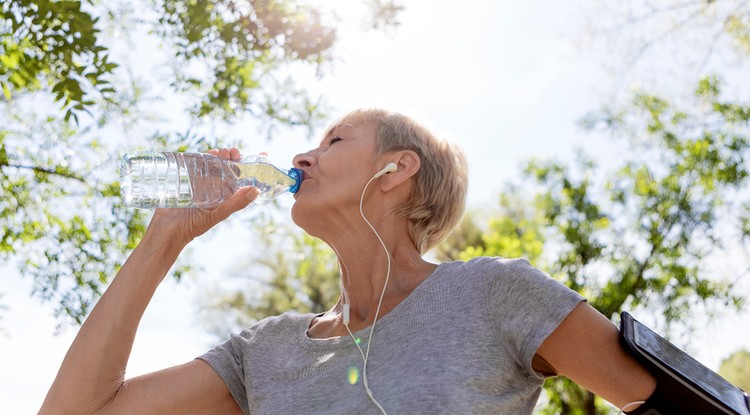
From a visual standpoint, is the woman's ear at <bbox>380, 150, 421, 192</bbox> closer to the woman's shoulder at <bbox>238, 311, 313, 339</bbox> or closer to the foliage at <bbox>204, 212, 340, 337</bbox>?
the woman's shoulder at <bbox>238, 311, 313, 339</bbox>

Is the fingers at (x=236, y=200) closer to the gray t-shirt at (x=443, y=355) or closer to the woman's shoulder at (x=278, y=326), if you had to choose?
the woman's shoulder at (x=278, y=326)

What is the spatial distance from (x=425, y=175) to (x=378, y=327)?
51 cm

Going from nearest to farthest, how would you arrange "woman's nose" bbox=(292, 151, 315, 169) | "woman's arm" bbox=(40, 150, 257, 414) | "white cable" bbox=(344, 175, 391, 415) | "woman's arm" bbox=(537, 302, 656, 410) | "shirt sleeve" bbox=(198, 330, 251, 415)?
"woman's arm" bbox=(537, 302, 656, 410) < "white cable" bbox=(344, 175, 391, 415) < "woman's arm" bbox=(40, 150, 257, 414) < "shirt sleeve" bbox=(198, 330, 251, 415) < "woman's nose" bbox=(292, 151, 315, 169)

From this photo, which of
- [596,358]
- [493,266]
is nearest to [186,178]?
[493,266]

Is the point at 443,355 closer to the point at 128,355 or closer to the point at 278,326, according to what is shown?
the point at 278,326

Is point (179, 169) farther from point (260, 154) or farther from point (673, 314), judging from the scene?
point (673, 314)

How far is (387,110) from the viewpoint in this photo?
2256 mm

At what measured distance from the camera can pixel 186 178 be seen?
7.81 ft

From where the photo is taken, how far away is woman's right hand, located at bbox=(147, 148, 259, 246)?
2.08 metres

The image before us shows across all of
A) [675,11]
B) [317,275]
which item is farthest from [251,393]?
[317,275]

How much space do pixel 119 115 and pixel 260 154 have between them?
197cm

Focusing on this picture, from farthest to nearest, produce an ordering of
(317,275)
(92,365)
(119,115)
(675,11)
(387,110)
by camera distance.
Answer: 1. (317,275)
2. (675,11)
3. (119,115)
4. (387,110)
5. (92,365)

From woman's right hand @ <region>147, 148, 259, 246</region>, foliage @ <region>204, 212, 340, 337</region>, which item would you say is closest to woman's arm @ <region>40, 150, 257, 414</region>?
woman's right hand @ <region>147, 148, 259, 246</region>

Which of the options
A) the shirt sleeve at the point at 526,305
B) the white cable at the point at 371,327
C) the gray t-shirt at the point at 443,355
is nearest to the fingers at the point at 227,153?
the white cable at the point at 371,327
